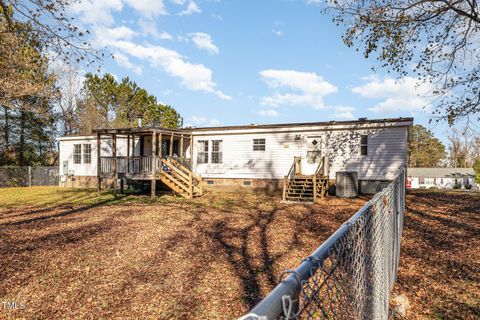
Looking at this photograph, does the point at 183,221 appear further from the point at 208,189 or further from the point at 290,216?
the point at 208,189

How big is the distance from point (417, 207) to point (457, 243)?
4.84m

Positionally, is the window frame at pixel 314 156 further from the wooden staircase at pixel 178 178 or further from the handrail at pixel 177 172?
the handrail at pixel 177 172

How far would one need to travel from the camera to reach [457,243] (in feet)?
24.5

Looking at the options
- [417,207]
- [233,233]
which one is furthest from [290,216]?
[417,207]

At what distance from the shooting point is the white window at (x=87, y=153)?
959 inches

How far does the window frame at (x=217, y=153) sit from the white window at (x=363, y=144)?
8.50 metres

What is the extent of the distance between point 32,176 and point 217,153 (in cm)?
1870

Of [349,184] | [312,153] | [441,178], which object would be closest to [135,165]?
[312,153]

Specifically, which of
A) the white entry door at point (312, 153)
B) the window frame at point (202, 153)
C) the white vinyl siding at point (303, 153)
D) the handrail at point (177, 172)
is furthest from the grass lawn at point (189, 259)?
the window frame at point (202, 153)

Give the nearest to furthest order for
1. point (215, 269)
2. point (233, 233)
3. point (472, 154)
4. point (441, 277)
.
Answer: point (441, 277), point (215, 269), point (233, 233), point (472, 154)

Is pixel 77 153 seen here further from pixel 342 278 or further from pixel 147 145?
pixel 342 278

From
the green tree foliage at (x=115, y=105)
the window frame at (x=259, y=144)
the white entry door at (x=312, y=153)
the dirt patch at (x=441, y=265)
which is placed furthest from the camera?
the green tree foliage at (x=115, y=105)

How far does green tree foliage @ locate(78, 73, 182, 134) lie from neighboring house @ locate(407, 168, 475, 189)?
41264 mm

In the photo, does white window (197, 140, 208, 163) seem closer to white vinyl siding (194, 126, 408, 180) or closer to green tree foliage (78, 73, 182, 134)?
white vinyl siding (194, 126, 408, 180)
